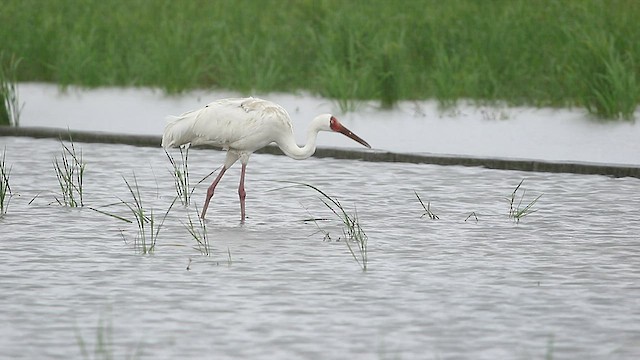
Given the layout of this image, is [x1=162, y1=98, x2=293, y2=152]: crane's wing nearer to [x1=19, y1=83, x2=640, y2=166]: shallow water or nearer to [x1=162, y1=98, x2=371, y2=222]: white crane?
[x1=162, y1=98, x2=371, y2=222]: white crane

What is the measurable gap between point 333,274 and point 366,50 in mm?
10814

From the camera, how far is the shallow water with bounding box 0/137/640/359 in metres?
7.18

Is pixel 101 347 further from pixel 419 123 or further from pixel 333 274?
pixel 419 123

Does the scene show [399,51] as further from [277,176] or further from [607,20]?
[277,176]

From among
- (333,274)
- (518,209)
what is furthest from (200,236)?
(518,209)

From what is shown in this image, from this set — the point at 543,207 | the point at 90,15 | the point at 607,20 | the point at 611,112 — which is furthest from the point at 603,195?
the point at 90,15

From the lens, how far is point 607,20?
20234 mm

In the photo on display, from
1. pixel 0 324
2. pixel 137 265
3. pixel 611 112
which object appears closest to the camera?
pixel 0 324

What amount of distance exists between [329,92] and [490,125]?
2349mm

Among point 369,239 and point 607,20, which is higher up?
point 607,20

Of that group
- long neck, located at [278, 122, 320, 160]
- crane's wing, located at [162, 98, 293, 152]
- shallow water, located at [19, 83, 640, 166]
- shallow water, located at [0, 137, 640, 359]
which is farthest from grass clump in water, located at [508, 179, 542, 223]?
shallow water, located at [19, 83, 640, 166]

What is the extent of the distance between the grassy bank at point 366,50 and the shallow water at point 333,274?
5.20 m

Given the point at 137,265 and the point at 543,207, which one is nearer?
the point at 137,265

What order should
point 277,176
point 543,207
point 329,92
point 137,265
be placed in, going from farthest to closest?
point 329,92 → point 277,176 → point 543,207 → point 137,265
